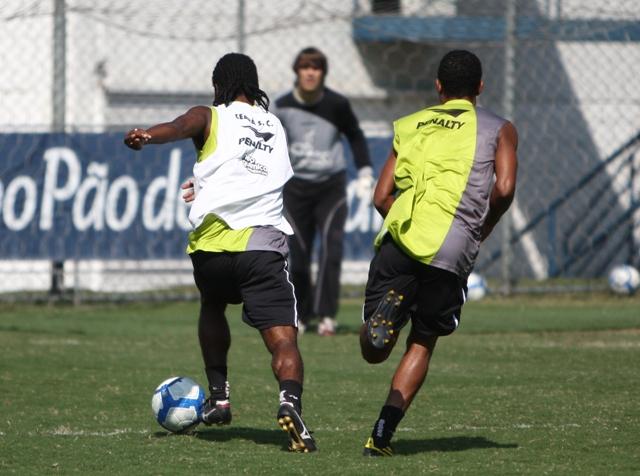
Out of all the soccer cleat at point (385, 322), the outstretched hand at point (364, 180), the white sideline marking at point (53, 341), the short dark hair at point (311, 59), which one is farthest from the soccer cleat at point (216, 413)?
the outstretched hand at point (364, 180)

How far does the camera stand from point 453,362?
9.59 meters

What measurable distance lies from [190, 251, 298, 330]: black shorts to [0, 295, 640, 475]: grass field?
599 mm

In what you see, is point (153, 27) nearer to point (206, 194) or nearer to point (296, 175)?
point (296, 175)

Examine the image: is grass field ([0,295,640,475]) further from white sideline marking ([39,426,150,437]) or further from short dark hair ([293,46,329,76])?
short dark hair ([293,46,329,76])

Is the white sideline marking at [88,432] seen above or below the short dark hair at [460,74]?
below

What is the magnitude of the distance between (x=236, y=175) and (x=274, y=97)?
10405 mm

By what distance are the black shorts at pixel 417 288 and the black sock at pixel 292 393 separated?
1.51 ft

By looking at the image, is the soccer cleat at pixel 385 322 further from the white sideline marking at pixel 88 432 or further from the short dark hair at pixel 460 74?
the white sideline marking at pixel 88 432

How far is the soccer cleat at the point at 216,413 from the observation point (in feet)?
21.0

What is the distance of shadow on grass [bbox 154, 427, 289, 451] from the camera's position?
6.28 meters

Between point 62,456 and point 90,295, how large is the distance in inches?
324

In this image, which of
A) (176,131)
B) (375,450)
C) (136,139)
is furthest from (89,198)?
(375,450)

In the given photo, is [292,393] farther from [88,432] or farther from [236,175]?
[88,432]

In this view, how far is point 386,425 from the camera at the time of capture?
567 centimetres
